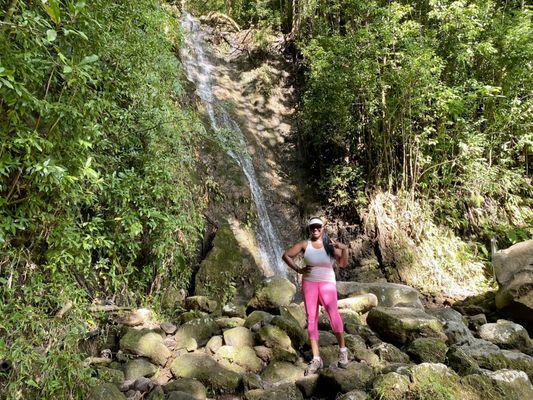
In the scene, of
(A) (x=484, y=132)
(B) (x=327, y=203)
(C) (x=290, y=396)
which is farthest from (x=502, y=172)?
(C) (x=290, y=396)

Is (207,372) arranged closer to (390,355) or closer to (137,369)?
(137,369)

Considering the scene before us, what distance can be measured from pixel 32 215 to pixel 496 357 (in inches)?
187

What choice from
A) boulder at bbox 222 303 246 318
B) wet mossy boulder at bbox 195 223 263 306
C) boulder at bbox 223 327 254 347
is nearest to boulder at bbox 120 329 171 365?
boulder at bbox 223 327 254 347

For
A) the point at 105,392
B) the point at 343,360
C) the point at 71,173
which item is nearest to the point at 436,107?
the point at 343,360

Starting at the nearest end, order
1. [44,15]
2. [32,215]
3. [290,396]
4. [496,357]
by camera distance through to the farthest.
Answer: [44,15] → [32,215] → [290,396] → [496,357]

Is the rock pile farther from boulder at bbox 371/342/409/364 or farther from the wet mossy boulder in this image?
the wet mossy boulder

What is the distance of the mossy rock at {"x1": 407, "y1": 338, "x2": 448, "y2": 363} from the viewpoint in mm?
4445

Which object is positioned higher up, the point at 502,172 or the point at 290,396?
the point at 502,172

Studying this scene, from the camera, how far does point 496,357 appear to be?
4.22m

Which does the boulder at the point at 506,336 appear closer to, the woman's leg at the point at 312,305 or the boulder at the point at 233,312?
the woman's leg at the point at 312,305

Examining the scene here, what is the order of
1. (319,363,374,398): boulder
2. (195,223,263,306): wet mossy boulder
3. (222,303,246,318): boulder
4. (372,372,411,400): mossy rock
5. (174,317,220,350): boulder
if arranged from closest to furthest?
(372,372,411,400): mossy rock
(319,363,374,398): boulder
(174,317,220,350): boulder
(222,303,246,318): boulder
(195,223,263,306): wet mossy boulder

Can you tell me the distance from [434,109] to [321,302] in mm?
6842

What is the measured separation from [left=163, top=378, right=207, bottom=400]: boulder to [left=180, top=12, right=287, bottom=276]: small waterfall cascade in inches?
170

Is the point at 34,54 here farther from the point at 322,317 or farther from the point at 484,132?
the point at 484,132
